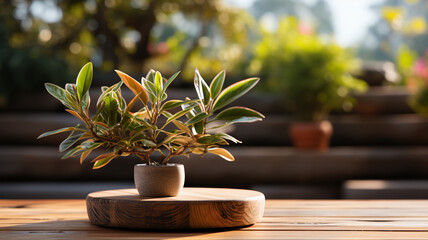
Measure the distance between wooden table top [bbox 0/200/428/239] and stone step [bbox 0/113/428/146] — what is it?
8.11ft

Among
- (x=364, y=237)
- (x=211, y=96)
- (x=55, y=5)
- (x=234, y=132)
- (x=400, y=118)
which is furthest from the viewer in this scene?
(x=55, y=5)

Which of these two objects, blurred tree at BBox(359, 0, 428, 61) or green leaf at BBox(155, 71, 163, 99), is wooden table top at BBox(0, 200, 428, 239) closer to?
green leaf at BBox(155, 71, 163, 99)

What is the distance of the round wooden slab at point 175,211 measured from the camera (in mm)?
1080

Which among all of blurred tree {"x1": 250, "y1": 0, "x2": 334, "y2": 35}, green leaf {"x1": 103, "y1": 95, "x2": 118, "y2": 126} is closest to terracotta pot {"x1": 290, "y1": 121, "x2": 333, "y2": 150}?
green leaf {"x1": 103, "y1": 95, "x2": 118, "y2": 126}

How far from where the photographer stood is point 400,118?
4.37 m

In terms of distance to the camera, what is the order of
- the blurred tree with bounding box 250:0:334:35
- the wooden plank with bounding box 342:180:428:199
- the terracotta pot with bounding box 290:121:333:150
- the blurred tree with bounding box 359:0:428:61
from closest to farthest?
the wooden plank with bounding box 342:180:428:199, the terracotta pot with bounding box 290:121:333:150, the blurred tree with bounding box 359:0:428:61, the blurred tree with bounding box 250:0:334:35

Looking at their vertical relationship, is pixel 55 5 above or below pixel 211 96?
above

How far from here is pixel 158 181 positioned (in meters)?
1.17

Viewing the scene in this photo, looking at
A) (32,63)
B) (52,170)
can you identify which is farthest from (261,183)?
(32,63)

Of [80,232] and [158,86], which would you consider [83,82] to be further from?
[80,232]

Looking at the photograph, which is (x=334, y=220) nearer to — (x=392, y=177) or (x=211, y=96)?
(x=211, y=96)

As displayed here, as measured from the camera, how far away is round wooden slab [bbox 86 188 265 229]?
108 centimetres

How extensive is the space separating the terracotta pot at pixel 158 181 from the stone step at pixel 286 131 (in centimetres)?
277

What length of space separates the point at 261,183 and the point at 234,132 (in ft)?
1.90
